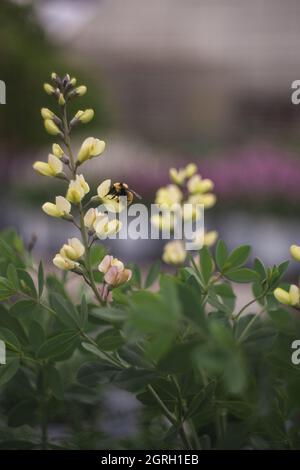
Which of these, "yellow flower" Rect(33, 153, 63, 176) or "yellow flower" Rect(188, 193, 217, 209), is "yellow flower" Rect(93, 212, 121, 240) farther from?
"yellow flower" Rect(188, 193, 217, 209)

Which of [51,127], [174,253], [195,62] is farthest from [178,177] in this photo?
[195,62]

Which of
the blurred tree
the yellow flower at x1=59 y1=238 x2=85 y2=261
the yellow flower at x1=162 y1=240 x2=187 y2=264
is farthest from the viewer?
the blurred tree

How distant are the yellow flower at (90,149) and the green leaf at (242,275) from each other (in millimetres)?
150

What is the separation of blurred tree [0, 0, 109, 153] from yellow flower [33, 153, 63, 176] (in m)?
7.10

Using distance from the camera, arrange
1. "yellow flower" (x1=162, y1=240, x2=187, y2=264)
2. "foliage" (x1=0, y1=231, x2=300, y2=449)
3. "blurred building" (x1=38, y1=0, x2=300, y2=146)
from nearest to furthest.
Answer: "foliage" (x1=0, y1=231, x2=300, y2=449) < "yellow flower" (x1=162, y1=240, x2=187, y2=264) < "blurred building" (x1=38, y1=0, x2=300, y2=146)

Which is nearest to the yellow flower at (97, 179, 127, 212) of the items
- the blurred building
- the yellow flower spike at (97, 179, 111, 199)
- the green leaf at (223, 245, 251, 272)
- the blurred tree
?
the yellow flower spike at (97, 179, 111, 199)

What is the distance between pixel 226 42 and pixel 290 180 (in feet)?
30.7

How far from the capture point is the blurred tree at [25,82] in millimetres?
7602

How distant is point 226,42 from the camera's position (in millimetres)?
12891

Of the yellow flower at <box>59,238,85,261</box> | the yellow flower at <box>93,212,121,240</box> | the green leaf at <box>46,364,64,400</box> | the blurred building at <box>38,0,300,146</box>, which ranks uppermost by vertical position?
the blurred building at <box>38,0,300,146</box>

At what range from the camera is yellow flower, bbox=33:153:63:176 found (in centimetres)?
55

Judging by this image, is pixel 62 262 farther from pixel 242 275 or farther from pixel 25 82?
pixel 25 82

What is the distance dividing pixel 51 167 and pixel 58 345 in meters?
0.14
